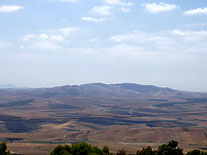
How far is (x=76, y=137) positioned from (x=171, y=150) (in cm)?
5470

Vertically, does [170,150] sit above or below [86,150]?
below

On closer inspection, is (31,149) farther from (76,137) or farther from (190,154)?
(190,154)

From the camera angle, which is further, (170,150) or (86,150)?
(170,150)

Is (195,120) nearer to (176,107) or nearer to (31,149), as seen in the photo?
(176,107)

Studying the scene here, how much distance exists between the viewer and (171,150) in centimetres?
→ 3641

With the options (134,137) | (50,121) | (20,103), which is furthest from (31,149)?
(20,103)

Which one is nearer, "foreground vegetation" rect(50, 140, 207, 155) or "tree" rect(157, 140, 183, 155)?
"foreground vegetation" rect(50, 140, 207, 155)

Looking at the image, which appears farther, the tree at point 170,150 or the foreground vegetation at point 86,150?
the tree at point 170,150

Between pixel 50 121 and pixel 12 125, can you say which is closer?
pixel 12 125

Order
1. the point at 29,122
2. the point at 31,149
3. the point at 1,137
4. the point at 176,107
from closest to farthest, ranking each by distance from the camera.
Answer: the point at 31,149
the point at 1,137
the point at 29,122
the point at 176,107

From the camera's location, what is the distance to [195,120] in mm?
127812

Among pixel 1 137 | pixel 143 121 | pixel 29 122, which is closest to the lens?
pixel 1 137

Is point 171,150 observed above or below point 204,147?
above

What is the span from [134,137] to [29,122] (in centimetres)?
4565
